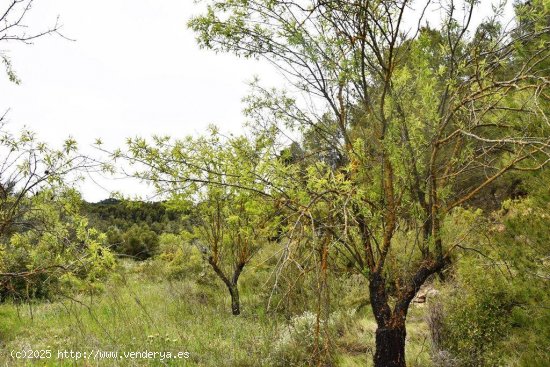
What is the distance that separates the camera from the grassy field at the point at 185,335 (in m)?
5.09

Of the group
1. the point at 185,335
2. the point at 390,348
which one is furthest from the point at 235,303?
the point at 390,348

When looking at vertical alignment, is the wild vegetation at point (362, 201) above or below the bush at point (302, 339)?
above

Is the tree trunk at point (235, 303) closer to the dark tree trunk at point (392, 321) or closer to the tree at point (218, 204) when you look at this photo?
the tree at point (218, 204)

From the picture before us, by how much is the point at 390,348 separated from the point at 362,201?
1.50 m

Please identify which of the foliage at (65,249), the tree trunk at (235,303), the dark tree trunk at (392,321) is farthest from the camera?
the tree trunk at (235,303)

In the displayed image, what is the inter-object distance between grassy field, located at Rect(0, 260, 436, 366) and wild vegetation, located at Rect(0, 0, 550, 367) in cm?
4

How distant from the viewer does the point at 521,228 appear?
4.48 metres

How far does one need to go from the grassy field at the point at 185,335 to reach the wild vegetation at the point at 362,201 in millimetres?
44

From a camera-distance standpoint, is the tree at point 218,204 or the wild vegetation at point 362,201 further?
the tree at point 218,204

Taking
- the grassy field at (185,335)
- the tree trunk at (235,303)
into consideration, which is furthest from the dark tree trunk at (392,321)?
the tree trunk at (235,303)

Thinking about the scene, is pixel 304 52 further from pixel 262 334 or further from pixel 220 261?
pixel 220 261

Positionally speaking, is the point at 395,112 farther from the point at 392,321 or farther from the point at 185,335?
the point at 185,335

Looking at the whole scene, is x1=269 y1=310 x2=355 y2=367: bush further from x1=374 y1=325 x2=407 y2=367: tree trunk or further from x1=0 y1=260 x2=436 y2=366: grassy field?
x1=374 y1=325 x2=407 y2=367: tree trunk

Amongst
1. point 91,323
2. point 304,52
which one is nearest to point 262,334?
point 91,323
